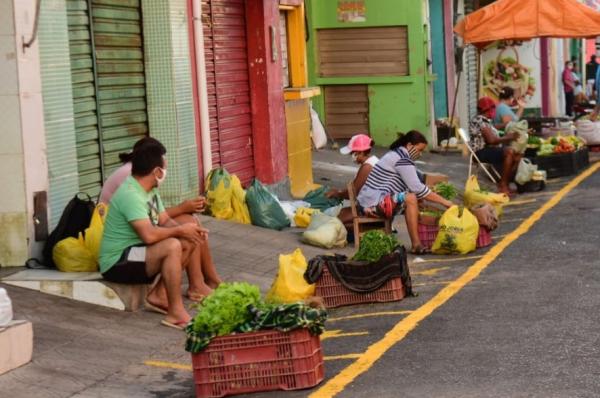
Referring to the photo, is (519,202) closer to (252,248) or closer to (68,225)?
(252,248)

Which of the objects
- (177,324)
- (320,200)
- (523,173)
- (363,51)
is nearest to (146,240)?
(177,324)

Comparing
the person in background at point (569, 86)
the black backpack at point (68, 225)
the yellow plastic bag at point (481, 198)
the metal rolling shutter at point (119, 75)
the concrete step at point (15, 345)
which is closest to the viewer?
the concrete step at point (15, 345)

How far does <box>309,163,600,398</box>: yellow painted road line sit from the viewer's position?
29.5ft

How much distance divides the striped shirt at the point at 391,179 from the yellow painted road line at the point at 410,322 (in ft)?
3.50

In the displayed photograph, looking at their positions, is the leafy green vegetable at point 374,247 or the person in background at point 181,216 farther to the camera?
the leafy green vegetable at point 374,247

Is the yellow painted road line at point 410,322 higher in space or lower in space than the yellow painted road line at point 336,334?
higher

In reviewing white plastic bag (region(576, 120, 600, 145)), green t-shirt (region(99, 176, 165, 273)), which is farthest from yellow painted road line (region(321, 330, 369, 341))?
white plastic bag (region(576, 120, 600, 145))

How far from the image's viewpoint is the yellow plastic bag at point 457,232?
14.9 m

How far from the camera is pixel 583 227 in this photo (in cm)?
1625

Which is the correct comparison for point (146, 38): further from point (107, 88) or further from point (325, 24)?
point (325, 24)

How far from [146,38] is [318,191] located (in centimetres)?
383

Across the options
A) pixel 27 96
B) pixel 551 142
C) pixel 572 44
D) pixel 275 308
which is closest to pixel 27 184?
pixel 27 96

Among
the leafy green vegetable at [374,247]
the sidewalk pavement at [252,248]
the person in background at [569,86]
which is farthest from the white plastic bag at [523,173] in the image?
the person in background at [569,86]

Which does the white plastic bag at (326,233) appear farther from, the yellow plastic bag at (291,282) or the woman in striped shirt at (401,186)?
the yellow plastic bag at (291,282)
